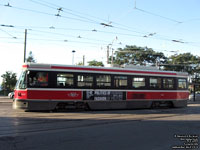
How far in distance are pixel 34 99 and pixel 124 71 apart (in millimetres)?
6546

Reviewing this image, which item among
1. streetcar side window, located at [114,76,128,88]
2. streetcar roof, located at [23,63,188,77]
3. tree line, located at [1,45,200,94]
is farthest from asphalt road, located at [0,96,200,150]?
tree line, located at [1,45,200,94]

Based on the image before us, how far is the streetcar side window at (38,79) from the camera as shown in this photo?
13177 millimetres

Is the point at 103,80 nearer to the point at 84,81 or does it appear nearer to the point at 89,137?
the point at 84,81

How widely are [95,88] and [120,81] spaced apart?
205cm

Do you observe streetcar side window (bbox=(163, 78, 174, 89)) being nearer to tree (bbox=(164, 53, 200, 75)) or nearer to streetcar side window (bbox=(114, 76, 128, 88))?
streetcar side window (bbox=(114, 76, 128, 88))

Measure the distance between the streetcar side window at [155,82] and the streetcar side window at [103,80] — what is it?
3.66 meters

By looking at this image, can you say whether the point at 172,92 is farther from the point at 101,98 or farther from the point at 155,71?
the point at 101,98

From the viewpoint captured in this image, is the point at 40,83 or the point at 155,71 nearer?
the point at 40,83

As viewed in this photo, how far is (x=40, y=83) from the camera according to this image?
13.3 metres

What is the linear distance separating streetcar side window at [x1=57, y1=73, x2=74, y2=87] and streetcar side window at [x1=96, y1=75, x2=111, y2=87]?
182cm

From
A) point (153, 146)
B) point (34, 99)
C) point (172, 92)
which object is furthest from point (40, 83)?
point (172, 92)

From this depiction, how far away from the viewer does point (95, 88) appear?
14.7 metres

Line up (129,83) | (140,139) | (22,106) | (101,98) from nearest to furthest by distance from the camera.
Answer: (140,139) < (22,106) < (101,98) < (129,83)

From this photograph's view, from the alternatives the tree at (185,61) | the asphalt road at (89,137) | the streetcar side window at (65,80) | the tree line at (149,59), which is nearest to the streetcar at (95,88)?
the streetcar side window at (65,80)
